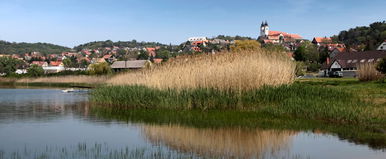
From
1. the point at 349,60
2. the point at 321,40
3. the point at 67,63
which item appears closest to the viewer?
the point at 349,60

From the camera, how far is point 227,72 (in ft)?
56.2

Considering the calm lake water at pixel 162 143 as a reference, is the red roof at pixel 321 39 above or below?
above

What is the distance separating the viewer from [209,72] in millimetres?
17734

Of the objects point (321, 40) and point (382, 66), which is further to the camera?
point (321, 40)

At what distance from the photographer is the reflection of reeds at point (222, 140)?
10070 millimetres

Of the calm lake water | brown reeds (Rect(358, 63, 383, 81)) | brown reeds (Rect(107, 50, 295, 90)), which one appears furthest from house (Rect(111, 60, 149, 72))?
the calm lake water

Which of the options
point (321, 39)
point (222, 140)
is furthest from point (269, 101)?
point (321, 39)

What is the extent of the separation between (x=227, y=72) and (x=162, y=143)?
21.7 ft

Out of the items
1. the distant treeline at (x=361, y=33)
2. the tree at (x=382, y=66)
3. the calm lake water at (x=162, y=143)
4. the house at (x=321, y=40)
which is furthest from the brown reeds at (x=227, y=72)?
the house at (x=321, y=40)

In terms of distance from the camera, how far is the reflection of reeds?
10070mm

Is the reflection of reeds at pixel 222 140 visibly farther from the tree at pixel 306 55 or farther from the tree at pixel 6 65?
the tree at pixel 6 65

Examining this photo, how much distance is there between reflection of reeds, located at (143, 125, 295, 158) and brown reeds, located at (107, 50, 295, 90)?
4266 millimetres

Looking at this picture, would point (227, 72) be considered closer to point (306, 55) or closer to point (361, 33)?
point (306, 55)

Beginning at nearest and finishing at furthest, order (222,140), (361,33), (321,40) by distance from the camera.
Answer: (222,140)
(361,33)
(321,40)
